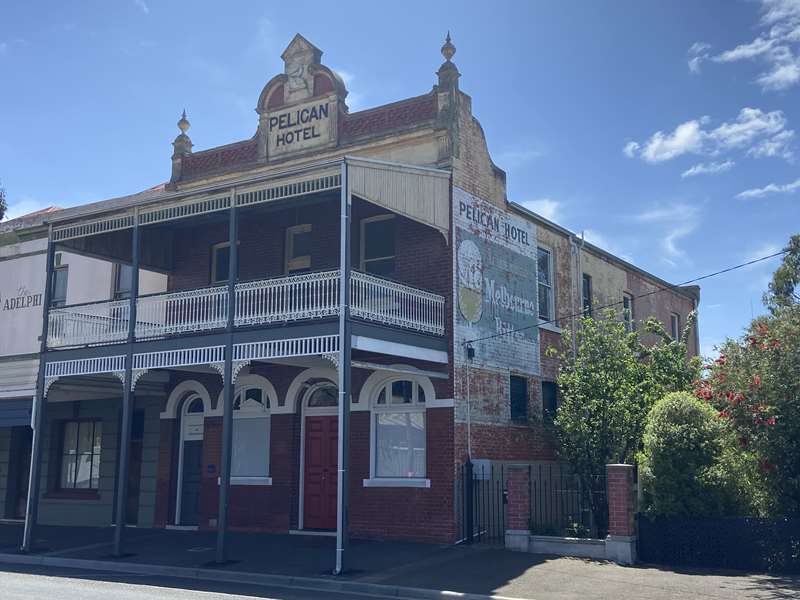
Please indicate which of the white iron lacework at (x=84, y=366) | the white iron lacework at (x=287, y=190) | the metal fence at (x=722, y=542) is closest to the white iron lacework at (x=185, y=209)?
the white iron lacework at (x=287, y=190)

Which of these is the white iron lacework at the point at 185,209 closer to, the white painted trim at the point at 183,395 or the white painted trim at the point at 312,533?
the white painted trim at the point at 183,395

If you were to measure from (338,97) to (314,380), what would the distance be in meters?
6.17

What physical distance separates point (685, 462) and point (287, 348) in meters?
6.73

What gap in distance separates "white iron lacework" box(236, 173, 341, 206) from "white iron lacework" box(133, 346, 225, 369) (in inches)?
107

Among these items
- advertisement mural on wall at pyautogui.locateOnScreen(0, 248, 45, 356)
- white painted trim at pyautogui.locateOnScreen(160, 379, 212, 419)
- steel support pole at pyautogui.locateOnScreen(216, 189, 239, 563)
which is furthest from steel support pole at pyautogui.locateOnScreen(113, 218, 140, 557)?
advertisement mural on wall at pyautogui.locateOnScreen(0, 248, 45, 356)

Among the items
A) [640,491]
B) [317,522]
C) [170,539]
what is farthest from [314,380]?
[640,491]

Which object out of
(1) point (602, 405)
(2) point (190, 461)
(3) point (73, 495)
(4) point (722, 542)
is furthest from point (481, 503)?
(3) point (73, 495)

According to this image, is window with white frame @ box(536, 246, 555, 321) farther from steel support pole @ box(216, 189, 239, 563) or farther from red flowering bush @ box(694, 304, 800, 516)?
steel support pole @ box(216, 189, 239, 563)

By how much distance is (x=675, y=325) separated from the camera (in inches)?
1160

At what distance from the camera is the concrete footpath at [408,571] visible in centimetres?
1172

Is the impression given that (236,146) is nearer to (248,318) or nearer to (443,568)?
(248,318)

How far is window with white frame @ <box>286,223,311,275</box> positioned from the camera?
1942 centimetres

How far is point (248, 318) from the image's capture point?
15852 millimetres

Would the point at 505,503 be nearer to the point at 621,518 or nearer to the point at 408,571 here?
the point at 621,518
